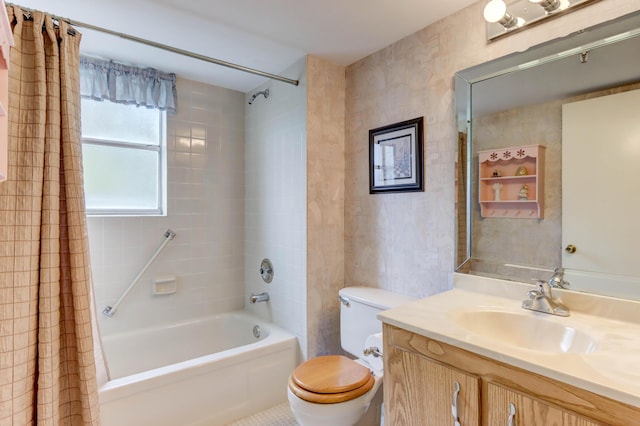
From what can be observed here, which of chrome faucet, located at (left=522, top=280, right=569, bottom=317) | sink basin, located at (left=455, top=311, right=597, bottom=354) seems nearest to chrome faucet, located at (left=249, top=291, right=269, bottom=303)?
sink basin, located at (left=455, top=311, right=597, bottom=354)

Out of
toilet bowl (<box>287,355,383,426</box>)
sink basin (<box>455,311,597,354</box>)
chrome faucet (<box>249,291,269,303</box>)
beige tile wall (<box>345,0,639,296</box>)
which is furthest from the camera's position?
chrome faucet (<box>249,291,269,303</box>)

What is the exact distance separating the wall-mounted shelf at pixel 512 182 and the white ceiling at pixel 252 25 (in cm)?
76

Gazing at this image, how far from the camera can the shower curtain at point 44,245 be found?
1.32 m

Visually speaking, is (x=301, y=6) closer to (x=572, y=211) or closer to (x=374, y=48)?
(x=374, y=48)

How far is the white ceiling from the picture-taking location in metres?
1.61

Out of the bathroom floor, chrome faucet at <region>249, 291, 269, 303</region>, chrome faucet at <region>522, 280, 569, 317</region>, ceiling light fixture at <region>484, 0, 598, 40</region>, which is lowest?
the bathroom floor

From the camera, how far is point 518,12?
141 cm

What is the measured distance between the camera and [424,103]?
179cm

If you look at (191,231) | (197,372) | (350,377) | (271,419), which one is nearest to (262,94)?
(191,231)

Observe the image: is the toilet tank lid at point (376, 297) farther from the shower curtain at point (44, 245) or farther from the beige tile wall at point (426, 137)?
the shower curtain at point (44, 245)

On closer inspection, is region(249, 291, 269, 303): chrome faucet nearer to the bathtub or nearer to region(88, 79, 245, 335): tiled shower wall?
the bathtub

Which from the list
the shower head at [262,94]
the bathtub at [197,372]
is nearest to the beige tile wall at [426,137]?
the shower head at [262,94]

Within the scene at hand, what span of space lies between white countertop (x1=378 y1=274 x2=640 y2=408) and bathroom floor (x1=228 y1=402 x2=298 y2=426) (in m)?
1.25

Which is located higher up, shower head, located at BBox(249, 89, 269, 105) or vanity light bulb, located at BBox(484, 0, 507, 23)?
shower head, located at BBox(249, 89, 269, 105)
